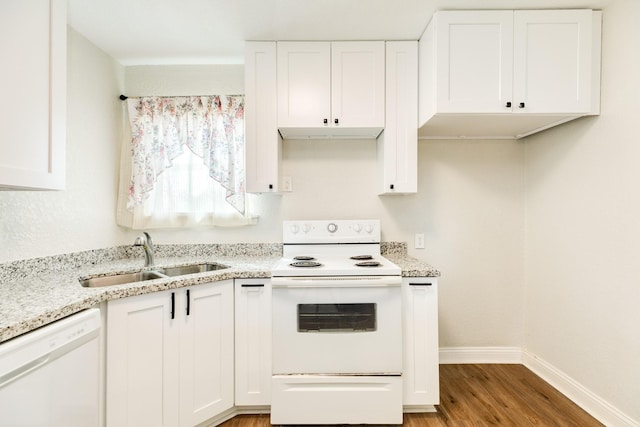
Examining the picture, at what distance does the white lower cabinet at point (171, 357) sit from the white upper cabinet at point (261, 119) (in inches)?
29.8

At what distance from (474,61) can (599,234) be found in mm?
1240

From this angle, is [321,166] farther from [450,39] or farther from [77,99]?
[77,99]

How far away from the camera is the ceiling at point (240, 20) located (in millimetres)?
1842

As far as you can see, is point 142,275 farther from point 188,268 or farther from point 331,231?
point 331,231

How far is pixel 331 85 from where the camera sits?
219 cm

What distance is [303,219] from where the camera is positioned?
2.55 metres

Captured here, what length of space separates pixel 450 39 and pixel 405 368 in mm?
1948

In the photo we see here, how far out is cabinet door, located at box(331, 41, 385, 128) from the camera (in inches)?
86.4

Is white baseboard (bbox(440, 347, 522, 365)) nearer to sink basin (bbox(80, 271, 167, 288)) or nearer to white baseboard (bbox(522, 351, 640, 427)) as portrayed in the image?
white baseboard (bbox(522, 351, 640, 427))

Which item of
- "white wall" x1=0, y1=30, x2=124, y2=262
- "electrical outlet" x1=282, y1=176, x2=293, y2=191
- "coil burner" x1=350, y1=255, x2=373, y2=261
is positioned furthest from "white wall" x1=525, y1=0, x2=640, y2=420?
"white wall" x1=0, y1=30, x2=124, y2=262

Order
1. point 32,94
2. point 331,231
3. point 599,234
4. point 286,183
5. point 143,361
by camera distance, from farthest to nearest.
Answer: point 286,183
point 331,231
point 599,234
point 143,361
point 32,94

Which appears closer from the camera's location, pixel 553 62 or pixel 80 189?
pixel 553 62

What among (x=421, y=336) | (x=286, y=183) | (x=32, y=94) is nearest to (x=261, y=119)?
(x=286, y=183)

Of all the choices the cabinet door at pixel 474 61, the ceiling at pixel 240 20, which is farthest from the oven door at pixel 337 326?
the ceiling at pixel 240 20
